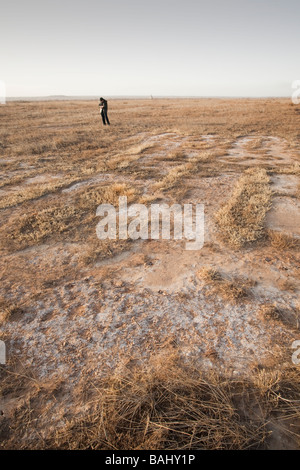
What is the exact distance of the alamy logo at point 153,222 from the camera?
5211 millimetres

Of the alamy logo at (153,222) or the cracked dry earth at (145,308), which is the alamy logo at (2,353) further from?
the alamy logo at (153,222)

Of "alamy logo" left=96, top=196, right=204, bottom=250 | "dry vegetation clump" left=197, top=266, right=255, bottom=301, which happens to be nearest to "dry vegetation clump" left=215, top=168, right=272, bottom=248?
"alamy logo" left=96, top=196, right=204, bottom=250

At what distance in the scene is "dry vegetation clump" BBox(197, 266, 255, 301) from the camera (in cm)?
365

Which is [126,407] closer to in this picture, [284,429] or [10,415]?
[10,415]

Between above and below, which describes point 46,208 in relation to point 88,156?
below

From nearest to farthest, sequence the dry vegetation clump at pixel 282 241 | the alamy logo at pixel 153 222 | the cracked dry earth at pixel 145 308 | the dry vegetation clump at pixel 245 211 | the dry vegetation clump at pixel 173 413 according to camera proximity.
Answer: the dry vegetation clump at pixel 173 413, the cracked dry earth at pixel 145 308, the dry vegetation clump at pixel 282 241, the dry vegetation clump at pixel 245 211, the alamy logo at pixel 153 222

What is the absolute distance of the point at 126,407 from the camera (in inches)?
93.5

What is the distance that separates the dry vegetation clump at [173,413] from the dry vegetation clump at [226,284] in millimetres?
1131

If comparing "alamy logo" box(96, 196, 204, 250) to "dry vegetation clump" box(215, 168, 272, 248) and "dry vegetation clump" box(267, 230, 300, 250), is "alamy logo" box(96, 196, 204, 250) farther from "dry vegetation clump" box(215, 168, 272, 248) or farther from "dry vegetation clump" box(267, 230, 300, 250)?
"dry vegetation clump" box(267, 230, 300, 250)

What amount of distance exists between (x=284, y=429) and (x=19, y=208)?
22.4ft

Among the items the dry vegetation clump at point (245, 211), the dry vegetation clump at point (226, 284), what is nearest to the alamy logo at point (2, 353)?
the dry vegetation clump at point (226, 284)

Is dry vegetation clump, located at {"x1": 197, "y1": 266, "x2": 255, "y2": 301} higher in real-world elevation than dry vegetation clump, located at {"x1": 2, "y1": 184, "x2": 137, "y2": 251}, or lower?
lower

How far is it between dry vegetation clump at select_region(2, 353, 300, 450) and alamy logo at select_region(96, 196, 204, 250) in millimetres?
2607
